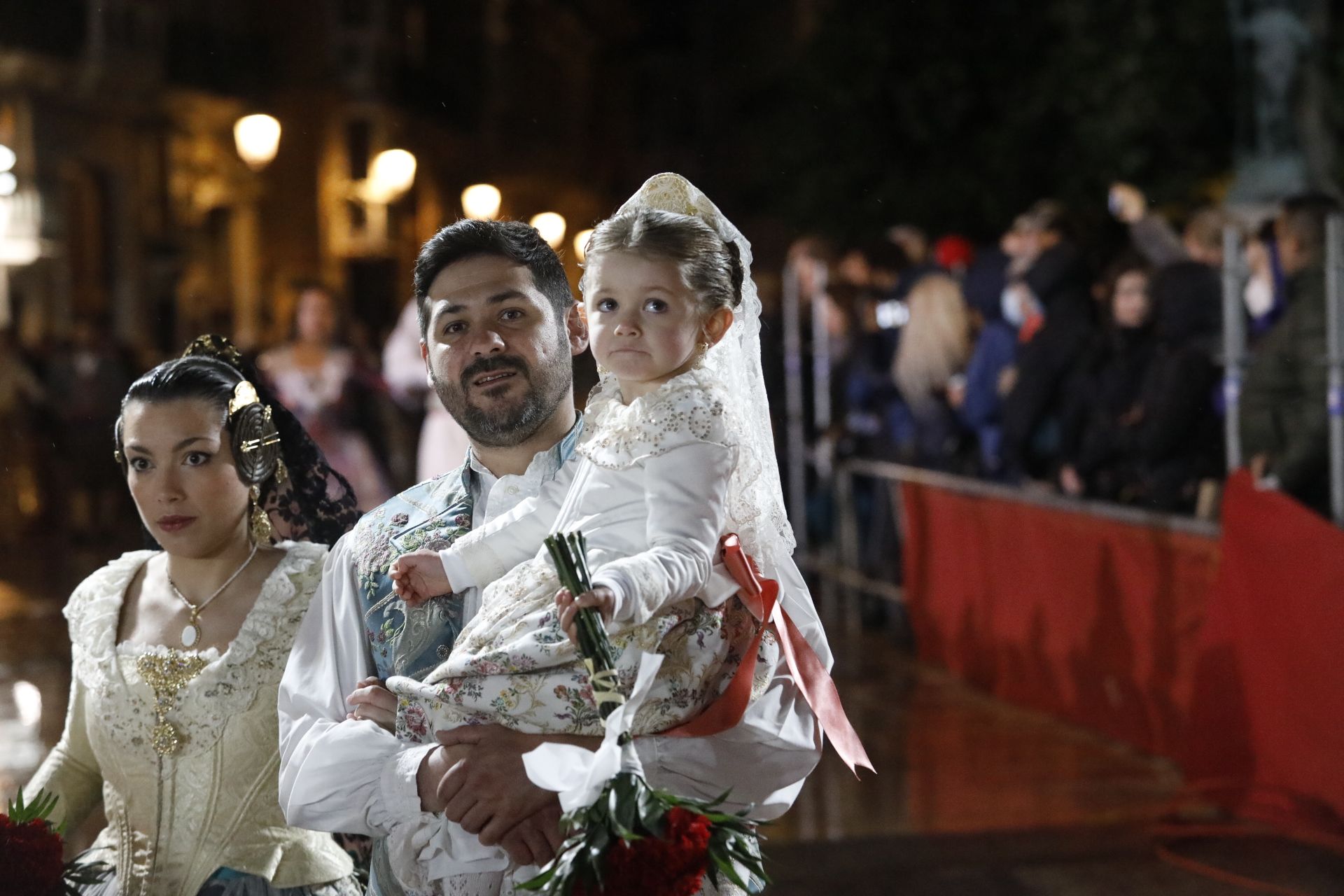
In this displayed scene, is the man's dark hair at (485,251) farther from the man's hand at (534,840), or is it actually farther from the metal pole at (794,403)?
the metal pole at (794,403)

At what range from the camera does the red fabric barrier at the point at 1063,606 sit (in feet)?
20.6

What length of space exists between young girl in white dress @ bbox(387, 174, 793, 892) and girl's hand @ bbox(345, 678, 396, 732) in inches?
1.5

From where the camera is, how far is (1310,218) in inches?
245

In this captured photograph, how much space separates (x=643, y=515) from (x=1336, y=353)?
4.20 metres

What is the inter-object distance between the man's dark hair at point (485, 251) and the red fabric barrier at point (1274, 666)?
329 cm

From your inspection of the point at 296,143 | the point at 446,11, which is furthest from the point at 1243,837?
the point at 446,11

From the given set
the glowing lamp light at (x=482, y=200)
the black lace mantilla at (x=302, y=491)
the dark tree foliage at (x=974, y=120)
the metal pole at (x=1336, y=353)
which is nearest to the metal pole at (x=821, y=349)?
the glowing lamp light at (x=482, y=200)

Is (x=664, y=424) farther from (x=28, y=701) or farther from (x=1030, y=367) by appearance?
(x=28, y=701)

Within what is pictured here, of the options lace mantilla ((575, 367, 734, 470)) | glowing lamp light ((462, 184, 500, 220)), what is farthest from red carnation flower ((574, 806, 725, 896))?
glowing lamp light ((462, 184, 500, 220))

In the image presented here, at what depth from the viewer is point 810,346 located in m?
9.79

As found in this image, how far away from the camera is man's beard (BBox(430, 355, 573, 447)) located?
261cm

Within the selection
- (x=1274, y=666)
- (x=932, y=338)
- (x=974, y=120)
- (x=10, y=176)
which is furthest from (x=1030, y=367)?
(x=10, y=176)

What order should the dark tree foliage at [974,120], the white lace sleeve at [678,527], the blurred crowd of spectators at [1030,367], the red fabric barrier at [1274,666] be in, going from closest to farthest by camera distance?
the white lace sleeve at [678,527], the red fabric barrier at [1274,666], the blurred crowd of spectators at [1030,367], the dark tree foliage at [974,120]

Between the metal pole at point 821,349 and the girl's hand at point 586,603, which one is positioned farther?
the metal pole at point 821,349
